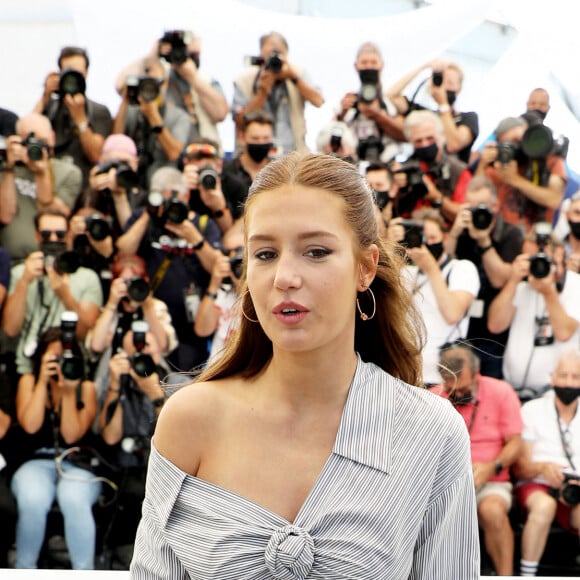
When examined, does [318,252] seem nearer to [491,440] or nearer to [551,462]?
[491,440]

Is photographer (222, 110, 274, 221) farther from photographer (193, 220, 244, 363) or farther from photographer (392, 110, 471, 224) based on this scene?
photographer (392, 110, 471, 224)


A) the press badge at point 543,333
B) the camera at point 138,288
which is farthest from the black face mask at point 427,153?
the camera at point 138,288

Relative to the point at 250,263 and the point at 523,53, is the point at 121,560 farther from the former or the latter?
the point at 523,53

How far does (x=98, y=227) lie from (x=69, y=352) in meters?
0.52

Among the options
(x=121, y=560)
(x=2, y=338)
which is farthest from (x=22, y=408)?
(x=121, y=560)

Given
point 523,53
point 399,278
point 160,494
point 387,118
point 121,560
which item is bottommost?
point 121,560

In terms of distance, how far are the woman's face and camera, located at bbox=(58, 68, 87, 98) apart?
3221mm

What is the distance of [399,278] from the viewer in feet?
4.99

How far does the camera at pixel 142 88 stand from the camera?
4375 mm

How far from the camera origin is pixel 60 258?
4105mm

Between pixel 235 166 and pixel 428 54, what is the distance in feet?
5.26

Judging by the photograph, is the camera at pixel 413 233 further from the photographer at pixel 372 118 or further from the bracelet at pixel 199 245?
the bracelet at pixel 199 245

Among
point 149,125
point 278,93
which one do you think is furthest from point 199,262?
point 278,93

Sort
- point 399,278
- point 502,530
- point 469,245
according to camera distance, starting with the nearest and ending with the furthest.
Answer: point 399,278, point 502,530, point 469,245
